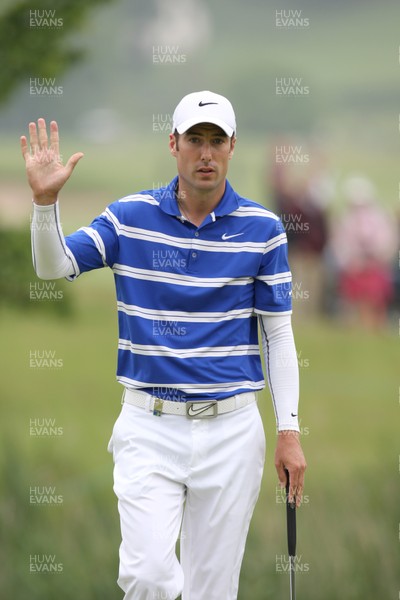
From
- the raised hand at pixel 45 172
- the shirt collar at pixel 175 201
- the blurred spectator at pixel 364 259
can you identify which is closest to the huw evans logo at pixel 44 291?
the blurred spectator at pixel 364 259

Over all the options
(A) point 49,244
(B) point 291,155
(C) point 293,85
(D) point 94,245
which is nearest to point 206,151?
(D) point 94,245

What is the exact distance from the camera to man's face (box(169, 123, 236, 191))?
4.43m

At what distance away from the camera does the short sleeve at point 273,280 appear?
14.9 feet

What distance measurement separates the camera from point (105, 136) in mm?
12812

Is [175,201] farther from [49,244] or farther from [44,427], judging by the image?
[44,427]

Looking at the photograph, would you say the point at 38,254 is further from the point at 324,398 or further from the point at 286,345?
the point at 324,398

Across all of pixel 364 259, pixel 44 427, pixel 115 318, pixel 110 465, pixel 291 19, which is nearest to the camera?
pixel 110 465

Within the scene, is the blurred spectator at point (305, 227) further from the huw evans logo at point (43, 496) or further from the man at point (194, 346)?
the man at point (194, 346)

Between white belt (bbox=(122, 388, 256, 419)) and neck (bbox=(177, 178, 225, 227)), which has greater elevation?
neck (bbox=(177, 178, 225, 227))

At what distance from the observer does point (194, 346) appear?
4.45 metres

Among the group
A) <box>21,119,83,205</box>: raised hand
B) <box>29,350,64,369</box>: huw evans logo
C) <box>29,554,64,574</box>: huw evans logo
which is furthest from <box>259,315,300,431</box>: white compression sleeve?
<box>29,350,64,369</box>: huw evans logo

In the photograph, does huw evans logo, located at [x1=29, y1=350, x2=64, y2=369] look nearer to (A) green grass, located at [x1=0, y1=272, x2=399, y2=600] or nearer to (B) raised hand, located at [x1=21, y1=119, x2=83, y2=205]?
(A) green grass, located at [x1=0, y1=272, x2=399, y2=600]

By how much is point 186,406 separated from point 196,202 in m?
0.72

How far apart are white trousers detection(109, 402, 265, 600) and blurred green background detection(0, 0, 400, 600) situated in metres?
2.83
